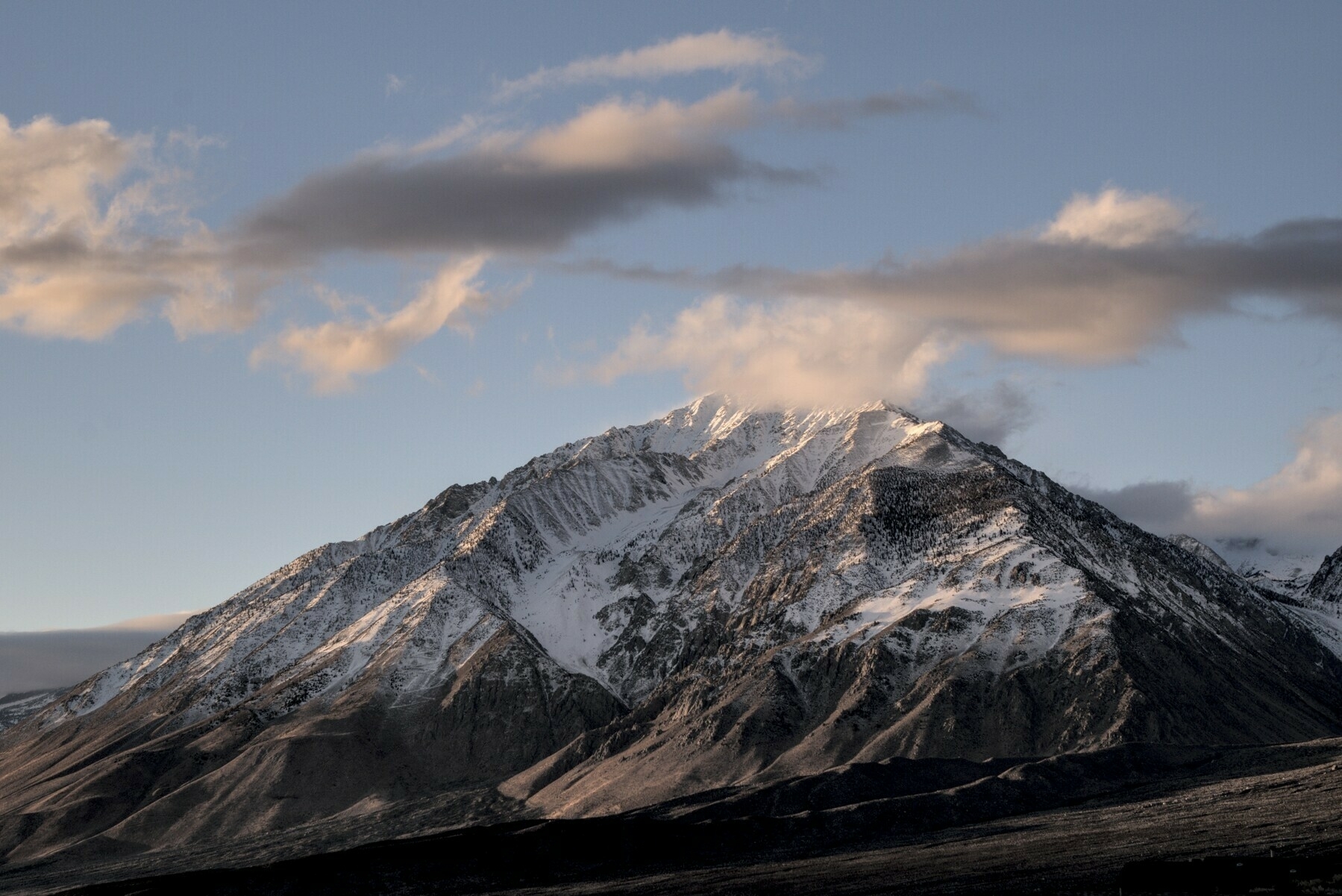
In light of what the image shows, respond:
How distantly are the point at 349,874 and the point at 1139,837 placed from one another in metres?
93.2

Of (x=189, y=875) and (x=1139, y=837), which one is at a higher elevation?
(x=189, y=875)

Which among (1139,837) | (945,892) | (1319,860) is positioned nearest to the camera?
(1319,860)

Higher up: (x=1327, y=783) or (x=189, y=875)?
(x=189, y=875)

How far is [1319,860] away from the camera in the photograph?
143m

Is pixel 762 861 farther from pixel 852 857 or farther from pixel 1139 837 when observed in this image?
pixel 1139 837

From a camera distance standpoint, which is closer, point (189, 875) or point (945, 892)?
point (945, 892)

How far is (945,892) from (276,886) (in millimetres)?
83885

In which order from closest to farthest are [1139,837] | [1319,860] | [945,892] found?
[1319,860], [945,892], [1139,837]

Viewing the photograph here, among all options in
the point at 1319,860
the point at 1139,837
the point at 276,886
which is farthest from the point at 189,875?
the point at 1319,860

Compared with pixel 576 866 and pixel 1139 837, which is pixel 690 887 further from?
pixel 1139 837

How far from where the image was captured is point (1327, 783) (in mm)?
188000

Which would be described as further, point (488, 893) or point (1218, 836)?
point (488, 893)

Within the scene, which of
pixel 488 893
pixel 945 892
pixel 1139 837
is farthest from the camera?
pixel 488 893

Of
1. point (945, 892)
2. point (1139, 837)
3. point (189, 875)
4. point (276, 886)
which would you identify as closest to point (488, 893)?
point (276, 886)
